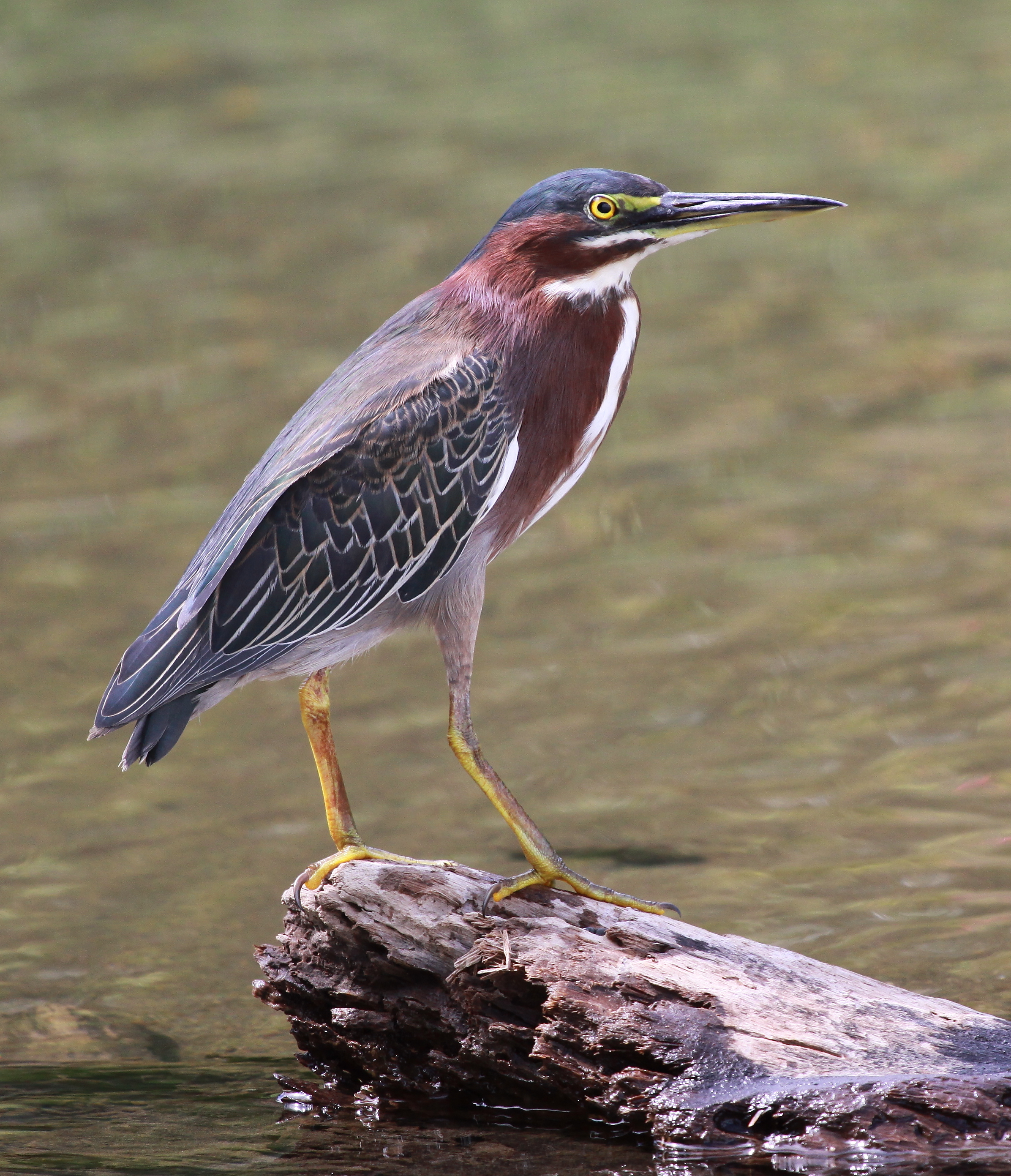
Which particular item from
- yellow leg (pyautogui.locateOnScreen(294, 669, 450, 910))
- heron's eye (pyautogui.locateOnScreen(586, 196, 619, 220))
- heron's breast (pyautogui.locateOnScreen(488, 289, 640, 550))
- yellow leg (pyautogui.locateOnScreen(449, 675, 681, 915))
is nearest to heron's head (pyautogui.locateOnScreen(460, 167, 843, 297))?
heron's eye (pyautogui.locateOnScreen(586, 196, 619, 220))

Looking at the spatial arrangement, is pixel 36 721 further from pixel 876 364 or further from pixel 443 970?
pixel 876 364

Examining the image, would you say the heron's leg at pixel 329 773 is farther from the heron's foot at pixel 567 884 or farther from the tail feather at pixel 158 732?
the heron's foot at pixel 567 884

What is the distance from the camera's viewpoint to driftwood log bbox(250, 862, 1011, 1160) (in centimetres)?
433

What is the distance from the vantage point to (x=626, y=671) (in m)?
8.16

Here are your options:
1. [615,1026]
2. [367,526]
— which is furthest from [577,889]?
[367,526]

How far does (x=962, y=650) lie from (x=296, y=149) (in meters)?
10.5

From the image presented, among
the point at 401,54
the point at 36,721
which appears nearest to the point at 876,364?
the point at 36,721

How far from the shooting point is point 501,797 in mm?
5301

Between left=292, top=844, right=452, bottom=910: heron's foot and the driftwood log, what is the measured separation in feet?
0.16

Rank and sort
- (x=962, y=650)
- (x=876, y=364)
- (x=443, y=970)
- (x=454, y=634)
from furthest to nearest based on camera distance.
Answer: (x=876, y=364) < (x=962, y=650) < (x=454, y=634) < (x=443, y=970)

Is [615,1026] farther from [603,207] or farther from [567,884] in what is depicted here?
[603,207]

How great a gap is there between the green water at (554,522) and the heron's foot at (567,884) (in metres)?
0.79

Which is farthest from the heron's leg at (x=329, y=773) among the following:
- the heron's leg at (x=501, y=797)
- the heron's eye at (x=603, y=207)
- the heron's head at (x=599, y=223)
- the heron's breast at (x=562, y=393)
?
the heron's eye at (x=603, y=207)

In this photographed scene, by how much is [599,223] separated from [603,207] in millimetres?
48
